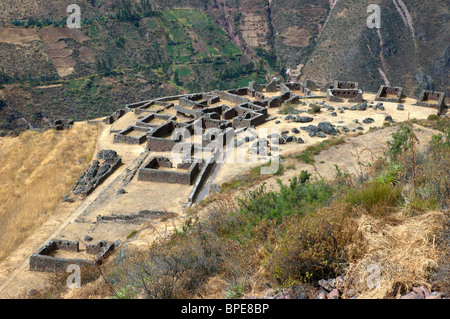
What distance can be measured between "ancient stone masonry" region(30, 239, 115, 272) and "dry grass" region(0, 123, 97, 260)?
2.71m

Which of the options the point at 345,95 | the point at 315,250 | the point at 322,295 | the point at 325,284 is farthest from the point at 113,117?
the point at 322,295

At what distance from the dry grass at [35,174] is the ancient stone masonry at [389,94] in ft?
91.3

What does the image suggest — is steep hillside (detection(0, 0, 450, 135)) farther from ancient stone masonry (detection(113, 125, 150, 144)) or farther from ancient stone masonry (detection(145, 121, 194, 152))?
ancient stone masonry (detection(145, 121, 194, 152))

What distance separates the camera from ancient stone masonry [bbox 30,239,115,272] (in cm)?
1545

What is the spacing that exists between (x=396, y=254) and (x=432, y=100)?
3703 cm

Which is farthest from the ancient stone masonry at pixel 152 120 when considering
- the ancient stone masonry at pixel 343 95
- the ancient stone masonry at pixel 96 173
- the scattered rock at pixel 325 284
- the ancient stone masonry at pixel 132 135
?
the scattered rock at pixel 325 284

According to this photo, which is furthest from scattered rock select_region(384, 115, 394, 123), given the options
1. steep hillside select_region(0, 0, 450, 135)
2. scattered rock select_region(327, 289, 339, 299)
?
steep hillside select_region(0, 0, 450, 135)

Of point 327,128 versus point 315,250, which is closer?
point 315,250

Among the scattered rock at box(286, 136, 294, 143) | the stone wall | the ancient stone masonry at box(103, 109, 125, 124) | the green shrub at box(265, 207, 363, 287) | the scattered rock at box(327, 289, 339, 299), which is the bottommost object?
the ancient stone masonry at box(103, 109, 125, 124)

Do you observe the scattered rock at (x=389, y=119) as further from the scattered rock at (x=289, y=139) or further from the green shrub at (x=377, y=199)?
the green shrub at (x=377, y=199)

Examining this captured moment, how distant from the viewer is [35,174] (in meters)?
27.4

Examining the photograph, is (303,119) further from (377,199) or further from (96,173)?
(377,199)

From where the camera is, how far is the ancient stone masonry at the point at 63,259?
15.4 metres
